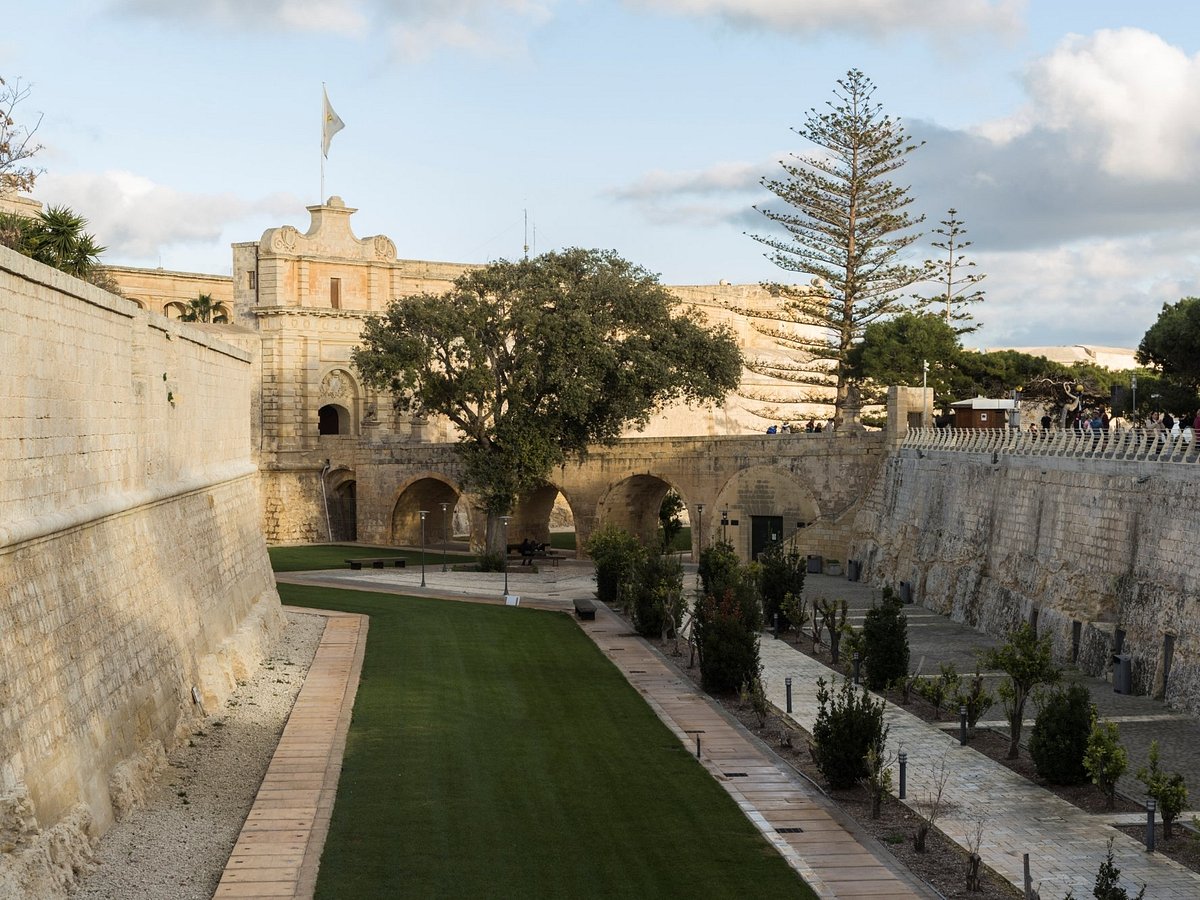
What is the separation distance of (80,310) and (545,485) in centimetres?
3386


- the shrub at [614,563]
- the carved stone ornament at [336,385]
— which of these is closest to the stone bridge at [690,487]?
the carved stone ornament at [336,385]

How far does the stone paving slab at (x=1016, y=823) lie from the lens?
13375 mm

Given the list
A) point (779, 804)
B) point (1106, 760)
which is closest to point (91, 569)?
point (779, 804)

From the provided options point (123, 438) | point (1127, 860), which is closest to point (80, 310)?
point (123, 438)

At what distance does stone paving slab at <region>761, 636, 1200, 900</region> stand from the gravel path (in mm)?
7710

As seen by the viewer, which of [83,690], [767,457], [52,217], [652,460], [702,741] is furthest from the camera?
[652,460]

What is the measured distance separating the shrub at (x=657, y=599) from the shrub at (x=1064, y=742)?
11608 millimetres

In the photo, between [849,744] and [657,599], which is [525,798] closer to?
[849,744]

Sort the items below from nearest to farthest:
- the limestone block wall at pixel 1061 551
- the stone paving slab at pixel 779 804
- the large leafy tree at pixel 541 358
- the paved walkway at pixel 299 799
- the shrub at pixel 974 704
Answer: the paved walkway at pixel 299 799 < the stone paving slab at pixel 779 804 < the shrub at pixel 974 704 < the limestone block wall at pixel 1061 551 < the large leafy tree at pixel 541 358

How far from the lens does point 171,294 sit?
62531 millimetres

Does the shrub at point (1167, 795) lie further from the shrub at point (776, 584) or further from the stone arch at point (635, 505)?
the stone arch at point (635, 505)

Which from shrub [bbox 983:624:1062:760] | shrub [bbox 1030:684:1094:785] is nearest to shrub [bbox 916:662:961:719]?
shrub [bbox 983:624:1062:760]

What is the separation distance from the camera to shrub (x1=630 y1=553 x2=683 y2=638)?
93.5ft

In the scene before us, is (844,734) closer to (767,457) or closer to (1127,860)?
(1127,860)
